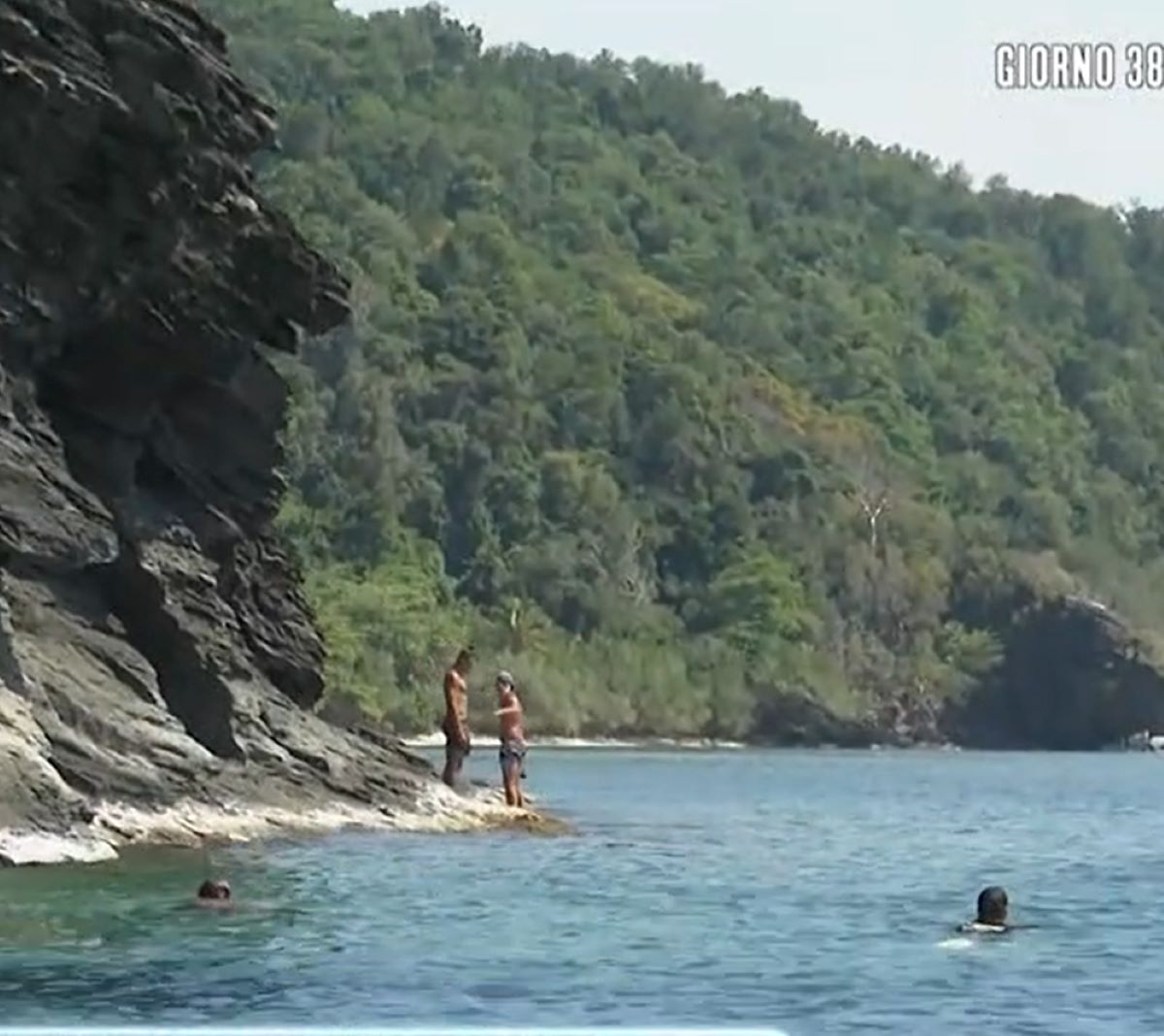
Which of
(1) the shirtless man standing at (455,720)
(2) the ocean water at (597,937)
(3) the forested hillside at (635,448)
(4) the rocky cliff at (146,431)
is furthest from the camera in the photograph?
(3) the forested hillside at (635,448)

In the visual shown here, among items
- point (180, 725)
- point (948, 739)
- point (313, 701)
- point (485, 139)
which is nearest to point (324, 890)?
point (180, 725)

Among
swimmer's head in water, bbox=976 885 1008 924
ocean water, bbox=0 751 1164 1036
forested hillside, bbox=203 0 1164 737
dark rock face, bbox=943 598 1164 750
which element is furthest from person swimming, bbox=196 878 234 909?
dark rock face, bbox=943 598 1164 750

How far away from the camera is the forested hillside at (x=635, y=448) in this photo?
5531 inches

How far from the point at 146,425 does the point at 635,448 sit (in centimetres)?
11365

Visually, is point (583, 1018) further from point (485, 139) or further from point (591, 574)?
point (485, 139)

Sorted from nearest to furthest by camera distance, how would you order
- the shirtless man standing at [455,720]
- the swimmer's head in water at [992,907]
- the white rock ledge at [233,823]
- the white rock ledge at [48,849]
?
the swimmer's head in water at [992,907]
the white rock ledge at [48,849]
the white rock ledge at [233,823]
the shirtless man standing at [455,720]

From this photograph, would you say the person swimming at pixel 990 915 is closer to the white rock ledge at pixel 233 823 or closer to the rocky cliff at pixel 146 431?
the white rock ledge at pixel 233 823

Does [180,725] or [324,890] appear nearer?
[324,890]

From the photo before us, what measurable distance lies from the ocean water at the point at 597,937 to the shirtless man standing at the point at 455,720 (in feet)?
7.10

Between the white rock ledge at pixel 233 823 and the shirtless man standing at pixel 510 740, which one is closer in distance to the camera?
the white rock ledge at pixel 233 823

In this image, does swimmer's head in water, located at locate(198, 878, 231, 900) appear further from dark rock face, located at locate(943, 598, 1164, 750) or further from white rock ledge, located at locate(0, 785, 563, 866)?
dark rock face, located at locate(943, 598, 1164, 750)

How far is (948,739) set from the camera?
151 meters

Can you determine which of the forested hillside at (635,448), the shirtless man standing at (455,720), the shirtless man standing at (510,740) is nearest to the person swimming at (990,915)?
the shirtless man standing at (510,740)

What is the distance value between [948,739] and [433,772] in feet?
356
